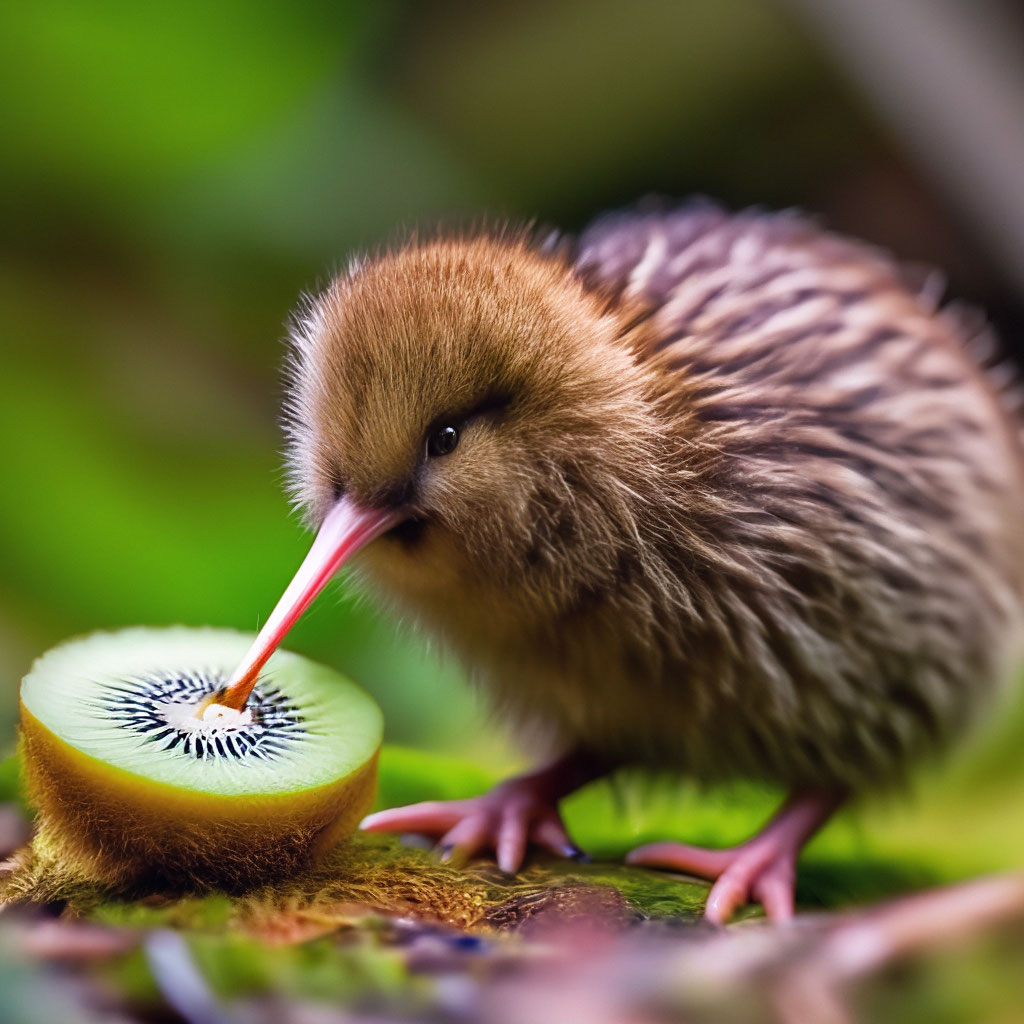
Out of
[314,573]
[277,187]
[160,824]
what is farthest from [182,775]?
[277,187]

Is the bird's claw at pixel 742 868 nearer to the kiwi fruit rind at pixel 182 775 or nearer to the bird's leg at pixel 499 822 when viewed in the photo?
the bird's leg at pixel 499 822

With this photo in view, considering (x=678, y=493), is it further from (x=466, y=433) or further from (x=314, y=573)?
(x=314, y=573)

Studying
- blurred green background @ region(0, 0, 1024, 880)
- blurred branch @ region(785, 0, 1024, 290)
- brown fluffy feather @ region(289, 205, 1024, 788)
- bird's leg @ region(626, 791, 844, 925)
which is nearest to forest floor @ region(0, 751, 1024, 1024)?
bird's leg @ region(626, 791, 844, 925)

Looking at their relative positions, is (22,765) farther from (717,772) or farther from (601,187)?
(601,187)

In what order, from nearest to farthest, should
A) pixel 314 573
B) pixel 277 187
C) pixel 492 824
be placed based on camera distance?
pixel 314 573, pixel 492 824, pixel 277 187

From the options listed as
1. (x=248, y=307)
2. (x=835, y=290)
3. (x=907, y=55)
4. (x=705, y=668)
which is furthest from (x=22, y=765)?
(x=907, y=55)

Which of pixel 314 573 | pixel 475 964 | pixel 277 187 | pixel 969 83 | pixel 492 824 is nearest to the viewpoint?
pixel 475 964
